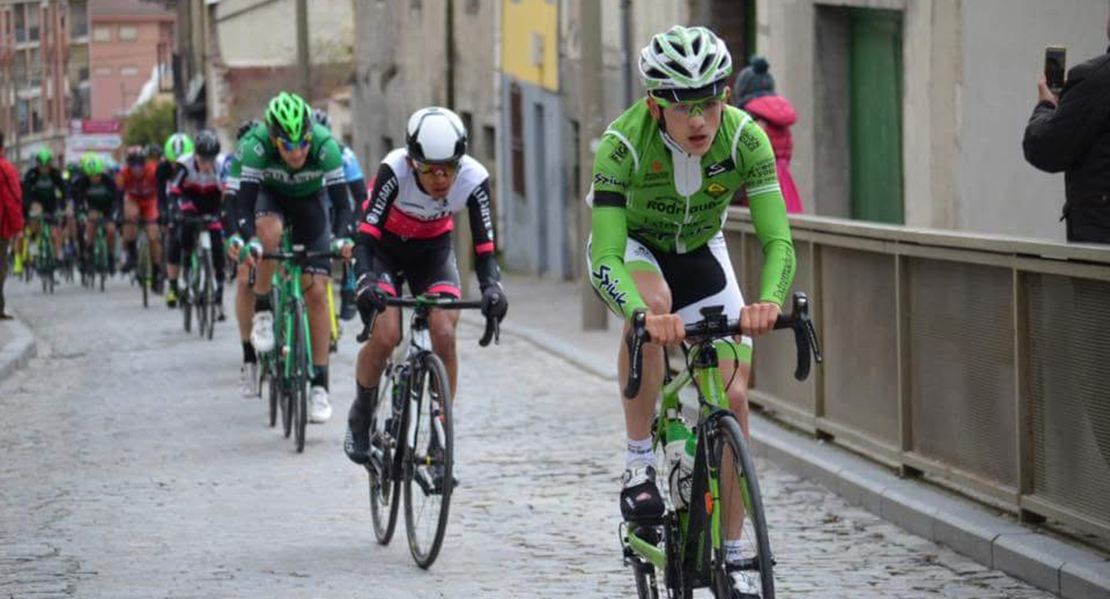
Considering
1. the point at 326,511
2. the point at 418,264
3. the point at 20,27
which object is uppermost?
the point at 20,27

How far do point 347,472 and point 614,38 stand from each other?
667 inches

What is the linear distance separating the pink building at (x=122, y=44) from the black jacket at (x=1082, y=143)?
365 feet

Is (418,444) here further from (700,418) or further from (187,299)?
(187,299)

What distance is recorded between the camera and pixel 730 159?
23.6ft

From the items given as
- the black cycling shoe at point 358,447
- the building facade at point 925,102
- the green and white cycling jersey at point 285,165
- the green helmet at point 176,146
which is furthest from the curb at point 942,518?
the green helmet at point 176,146

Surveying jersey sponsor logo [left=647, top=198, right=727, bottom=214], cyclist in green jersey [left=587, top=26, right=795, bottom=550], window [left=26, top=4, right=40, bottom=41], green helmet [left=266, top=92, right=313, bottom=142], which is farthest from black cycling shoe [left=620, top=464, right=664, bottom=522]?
window [left=26, top=4, right=40, bottom=41]

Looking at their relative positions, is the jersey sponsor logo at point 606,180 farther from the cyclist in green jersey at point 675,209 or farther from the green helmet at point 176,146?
the green helmet at point 176,146

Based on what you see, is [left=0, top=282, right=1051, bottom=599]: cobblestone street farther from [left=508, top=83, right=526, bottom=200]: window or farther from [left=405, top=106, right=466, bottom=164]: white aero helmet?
[left=508, top=83, right=526, bottom=200]: window

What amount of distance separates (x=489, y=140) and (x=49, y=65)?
8689 centimetres

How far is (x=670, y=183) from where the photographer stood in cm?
723

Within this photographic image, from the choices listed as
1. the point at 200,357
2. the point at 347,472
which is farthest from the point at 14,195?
the point at 347,472

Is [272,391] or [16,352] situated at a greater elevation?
[272,391]

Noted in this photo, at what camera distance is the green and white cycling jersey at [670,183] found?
7.06m

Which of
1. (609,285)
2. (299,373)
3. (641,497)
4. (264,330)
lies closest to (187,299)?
(264,330)
